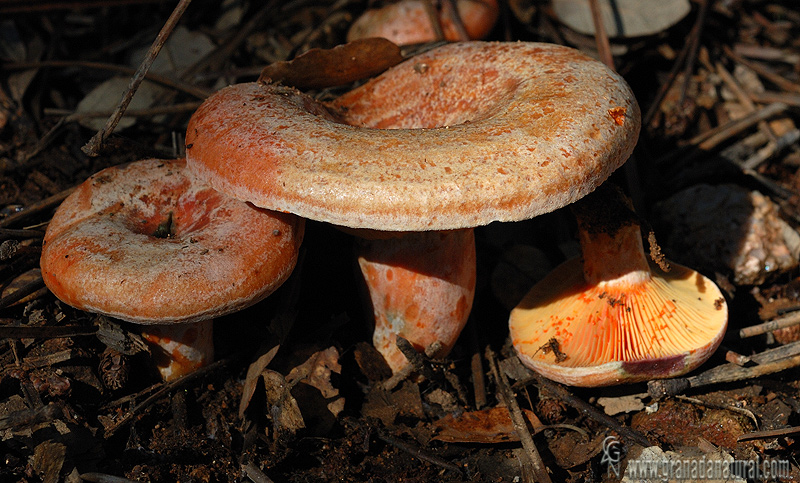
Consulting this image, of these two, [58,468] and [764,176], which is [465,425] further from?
[764,176]

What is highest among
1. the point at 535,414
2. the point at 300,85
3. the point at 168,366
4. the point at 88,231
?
the point at 300,85

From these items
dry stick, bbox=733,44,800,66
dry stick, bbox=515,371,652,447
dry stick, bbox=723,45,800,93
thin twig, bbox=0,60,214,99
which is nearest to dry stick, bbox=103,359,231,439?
dry stick, bbox=515,371,652,447

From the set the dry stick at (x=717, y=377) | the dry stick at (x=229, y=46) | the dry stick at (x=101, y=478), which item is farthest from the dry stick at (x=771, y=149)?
the dry stick at (x=101, y=478)

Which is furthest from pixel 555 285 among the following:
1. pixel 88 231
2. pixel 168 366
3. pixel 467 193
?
pixel 88 231

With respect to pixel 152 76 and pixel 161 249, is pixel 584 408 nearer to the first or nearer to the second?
pixel 161 249

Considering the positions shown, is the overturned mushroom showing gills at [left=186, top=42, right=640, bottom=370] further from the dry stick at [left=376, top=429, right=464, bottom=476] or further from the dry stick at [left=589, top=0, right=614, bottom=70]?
the dry stick at [left=589, top=0, right=614, bottom=70]

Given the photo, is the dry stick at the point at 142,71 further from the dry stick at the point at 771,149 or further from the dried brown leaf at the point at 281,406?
the dry stick at the point at 771,149
